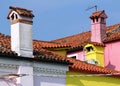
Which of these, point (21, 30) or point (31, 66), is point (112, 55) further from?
point (31, 66)

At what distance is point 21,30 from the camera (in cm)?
1739

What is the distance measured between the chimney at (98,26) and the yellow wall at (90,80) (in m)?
6.26

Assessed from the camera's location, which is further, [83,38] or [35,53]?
[83,38]

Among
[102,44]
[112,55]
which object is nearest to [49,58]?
[102,44]

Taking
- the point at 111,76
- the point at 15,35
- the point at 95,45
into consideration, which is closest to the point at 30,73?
the point at 15,35

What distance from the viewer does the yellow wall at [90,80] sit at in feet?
60.8

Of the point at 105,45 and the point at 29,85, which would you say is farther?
the point at 105,45

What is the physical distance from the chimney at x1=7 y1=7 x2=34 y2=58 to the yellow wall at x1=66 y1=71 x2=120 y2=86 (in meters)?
2.10

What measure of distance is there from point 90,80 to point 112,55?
22.2ft

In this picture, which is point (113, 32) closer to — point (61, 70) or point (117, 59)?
point (117, 59)

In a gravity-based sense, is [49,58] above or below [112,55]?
below

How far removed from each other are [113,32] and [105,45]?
4.22ft

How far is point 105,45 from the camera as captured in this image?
26078 mm

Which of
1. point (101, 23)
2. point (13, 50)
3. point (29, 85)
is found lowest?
point (29, 85)
